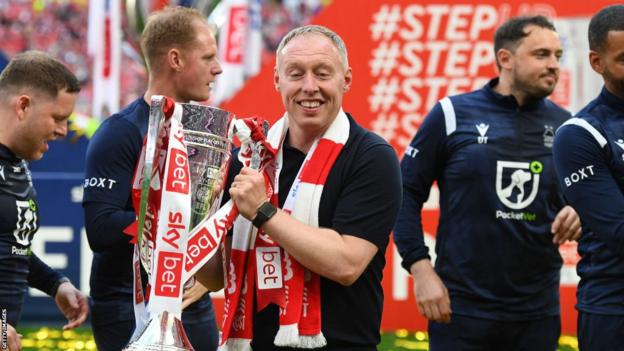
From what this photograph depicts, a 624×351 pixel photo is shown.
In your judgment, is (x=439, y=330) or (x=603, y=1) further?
(x=603, y=1)

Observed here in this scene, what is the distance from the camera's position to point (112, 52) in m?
9.11

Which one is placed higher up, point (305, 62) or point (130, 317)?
point (305, 62)

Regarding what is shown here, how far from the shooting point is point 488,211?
4586 mm

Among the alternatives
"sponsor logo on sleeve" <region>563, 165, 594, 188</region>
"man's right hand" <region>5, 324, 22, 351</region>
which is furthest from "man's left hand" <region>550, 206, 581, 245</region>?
"man's right hand" <region>5, 324, 22, 351</region>

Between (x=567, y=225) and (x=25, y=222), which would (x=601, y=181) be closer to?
(x=567, y=225)

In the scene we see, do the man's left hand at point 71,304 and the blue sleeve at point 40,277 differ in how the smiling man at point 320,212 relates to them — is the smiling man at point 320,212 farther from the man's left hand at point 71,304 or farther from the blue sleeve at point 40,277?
the blue sleeve at point 40,277

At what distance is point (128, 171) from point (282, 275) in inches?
48.7

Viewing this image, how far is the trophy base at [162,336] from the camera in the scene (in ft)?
8.38

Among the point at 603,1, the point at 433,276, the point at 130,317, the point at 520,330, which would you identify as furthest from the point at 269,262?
the point at 603,1

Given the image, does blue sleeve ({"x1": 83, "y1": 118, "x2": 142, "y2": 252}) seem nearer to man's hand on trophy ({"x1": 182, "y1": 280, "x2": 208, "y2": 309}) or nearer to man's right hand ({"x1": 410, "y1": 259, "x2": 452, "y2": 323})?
man's hand on trophy ({"x1": 182, "y1": 280, "x2": 208, "y2": 309})

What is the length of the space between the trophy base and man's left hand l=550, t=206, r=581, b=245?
221 cm

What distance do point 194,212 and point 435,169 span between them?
7.09 feet

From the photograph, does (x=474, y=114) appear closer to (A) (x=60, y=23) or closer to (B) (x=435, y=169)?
(B) (x=435, y=169)

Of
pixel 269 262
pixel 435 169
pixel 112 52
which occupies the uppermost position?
pixel 112 52
